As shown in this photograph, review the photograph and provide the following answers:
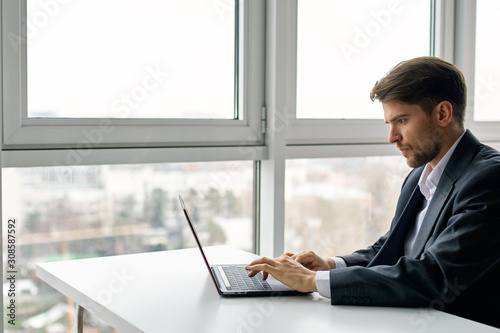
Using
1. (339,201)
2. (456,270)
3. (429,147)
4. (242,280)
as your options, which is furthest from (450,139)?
(339,201)

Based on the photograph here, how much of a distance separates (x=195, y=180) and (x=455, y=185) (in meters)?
1.09

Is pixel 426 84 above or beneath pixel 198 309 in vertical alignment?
above

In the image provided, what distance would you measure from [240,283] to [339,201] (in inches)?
49.7

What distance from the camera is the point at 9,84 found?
1.92 m

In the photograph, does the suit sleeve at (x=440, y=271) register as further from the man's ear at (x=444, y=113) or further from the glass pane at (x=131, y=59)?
the glass pane at (x=131, y=59)

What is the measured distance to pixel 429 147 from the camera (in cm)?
176

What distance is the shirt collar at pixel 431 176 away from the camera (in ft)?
5.74

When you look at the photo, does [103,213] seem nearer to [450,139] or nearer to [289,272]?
[289,272]

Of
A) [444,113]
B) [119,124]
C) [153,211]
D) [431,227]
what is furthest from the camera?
[153,211]

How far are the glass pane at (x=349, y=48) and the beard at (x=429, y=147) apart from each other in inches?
35.3
